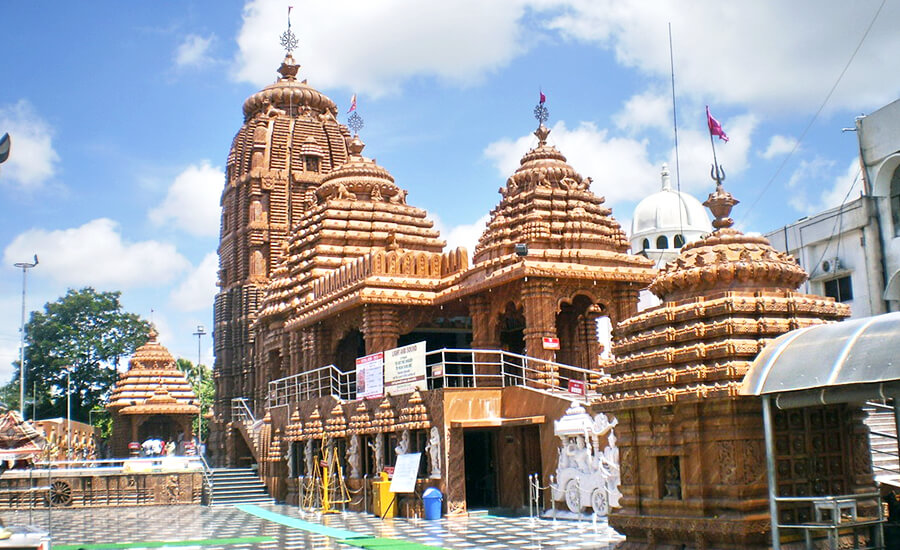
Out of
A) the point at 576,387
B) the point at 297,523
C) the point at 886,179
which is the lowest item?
the point at 297,523

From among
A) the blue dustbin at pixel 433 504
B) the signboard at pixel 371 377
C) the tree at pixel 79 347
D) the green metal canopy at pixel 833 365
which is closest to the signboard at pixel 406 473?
the blue dustbin at pixel 433 504

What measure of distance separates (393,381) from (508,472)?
3.55 metres

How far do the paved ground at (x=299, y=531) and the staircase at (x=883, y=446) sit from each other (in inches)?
168

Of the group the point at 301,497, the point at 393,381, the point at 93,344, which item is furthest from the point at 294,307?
the point at 93,344

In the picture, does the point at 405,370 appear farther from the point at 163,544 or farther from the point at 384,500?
the point at 163,544

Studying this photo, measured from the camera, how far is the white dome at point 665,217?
222 feet

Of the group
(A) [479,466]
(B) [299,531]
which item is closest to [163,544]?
(B) [299,531]

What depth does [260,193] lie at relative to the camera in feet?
150

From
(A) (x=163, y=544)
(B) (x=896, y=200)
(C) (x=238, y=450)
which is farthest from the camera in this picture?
(C) (x=238, y=450)

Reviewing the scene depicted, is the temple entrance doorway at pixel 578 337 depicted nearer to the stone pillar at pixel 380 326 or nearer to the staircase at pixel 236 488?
the stone pillar at pixel 380 326

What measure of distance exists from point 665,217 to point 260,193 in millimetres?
33087

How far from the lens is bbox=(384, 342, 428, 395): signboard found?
22.7 metres

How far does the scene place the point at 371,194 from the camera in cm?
3466

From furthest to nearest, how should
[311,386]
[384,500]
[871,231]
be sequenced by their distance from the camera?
[311,386]
[871,231]
[384,500]
